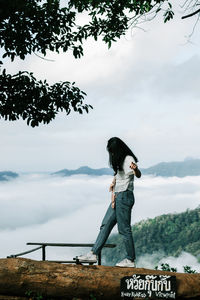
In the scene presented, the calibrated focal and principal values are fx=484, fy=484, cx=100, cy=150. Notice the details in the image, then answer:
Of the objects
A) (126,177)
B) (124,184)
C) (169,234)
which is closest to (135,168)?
(126,177)

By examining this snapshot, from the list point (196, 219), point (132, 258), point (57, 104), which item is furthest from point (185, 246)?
point (132, 258)

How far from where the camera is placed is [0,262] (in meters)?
10.2

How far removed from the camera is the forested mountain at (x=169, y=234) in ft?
149

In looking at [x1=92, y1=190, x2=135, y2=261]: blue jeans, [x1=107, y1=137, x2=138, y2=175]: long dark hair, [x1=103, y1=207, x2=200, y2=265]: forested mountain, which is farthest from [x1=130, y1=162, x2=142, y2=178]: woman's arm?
[x1=103, y1=207, x2=200, y2=265]: forested mountain

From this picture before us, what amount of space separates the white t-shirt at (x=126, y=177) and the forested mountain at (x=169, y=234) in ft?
116

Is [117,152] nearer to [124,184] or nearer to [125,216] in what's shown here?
[124,184]

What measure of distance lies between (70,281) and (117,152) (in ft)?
9.15

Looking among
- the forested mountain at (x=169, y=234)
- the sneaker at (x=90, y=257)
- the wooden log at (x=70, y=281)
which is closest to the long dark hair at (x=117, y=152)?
the sneaker at (x=90, y=257)

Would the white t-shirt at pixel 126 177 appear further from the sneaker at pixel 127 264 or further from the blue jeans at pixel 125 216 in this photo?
the sneaker at pixel 127 264

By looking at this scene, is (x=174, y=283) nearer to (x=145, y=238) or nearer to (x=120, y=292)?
(x=120, y=292)

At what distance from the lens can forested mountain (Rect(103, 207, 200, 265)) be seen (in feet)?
149

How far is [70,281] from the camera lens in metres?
9.83

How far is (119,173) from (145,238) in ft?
129

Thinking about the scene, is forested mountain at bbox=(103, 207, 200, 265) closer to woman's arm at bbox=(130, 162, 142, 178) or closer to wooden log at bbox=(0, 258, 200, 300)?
wooden log at bbox=(0, 258, 200, 300)
